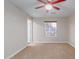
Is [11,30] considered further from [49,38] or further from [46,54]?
[49,38]

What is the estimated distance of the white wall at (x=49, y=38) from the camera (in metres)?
11.7

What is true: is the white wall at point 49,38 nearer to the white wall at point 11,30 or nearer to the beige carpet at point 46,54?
the beige carpet at point 46,54

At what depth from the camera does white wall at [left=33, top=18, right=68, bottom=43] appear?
11.7 metres

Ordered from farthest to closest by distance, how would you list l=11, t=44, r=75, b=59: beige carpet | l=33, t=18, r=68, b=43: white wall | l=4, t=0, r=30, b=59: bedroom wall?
l=33, t=18, r=68, b=43: white wall
l=11, t=44, r=75, b=59: beige carpet
l=4, t=0, r=30, b=59: bedroom wall

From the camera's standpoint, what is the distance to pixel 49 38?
11.8 meters

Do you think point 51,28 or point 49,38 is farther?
point 51,28

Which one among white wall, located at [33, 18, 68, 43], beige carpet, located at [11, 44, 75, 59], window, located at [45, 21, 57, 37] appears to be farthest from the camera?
window, located at [45, 21, 57, 37]

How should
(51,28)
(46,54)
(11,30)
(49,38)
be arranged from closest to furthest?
(11,30), (46,54), (49,38), (51,28)

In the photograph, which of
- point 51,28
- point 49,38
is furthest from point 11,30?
point 51,28

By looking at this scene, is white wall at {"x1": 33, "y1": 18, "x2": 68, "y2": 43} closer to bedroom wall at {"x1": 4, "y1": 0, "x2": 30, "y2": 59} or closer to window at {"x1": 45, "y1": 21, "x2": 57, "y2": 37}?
window at {"x1": 45, "y1": 21, "x2": 57, "y2": 37}

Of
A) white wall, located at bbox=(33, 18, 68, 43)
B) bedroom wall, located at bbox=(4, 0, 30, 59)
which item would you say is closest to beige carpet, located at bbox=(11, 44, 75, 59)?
bedroom wall, located at bbox=(4, 0, 30, 59)

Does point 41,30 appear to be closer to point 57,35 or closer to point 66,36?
point 57,35

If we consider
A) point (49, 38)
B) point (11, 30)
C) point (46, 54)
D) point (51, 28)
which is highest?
point (51, 28)
